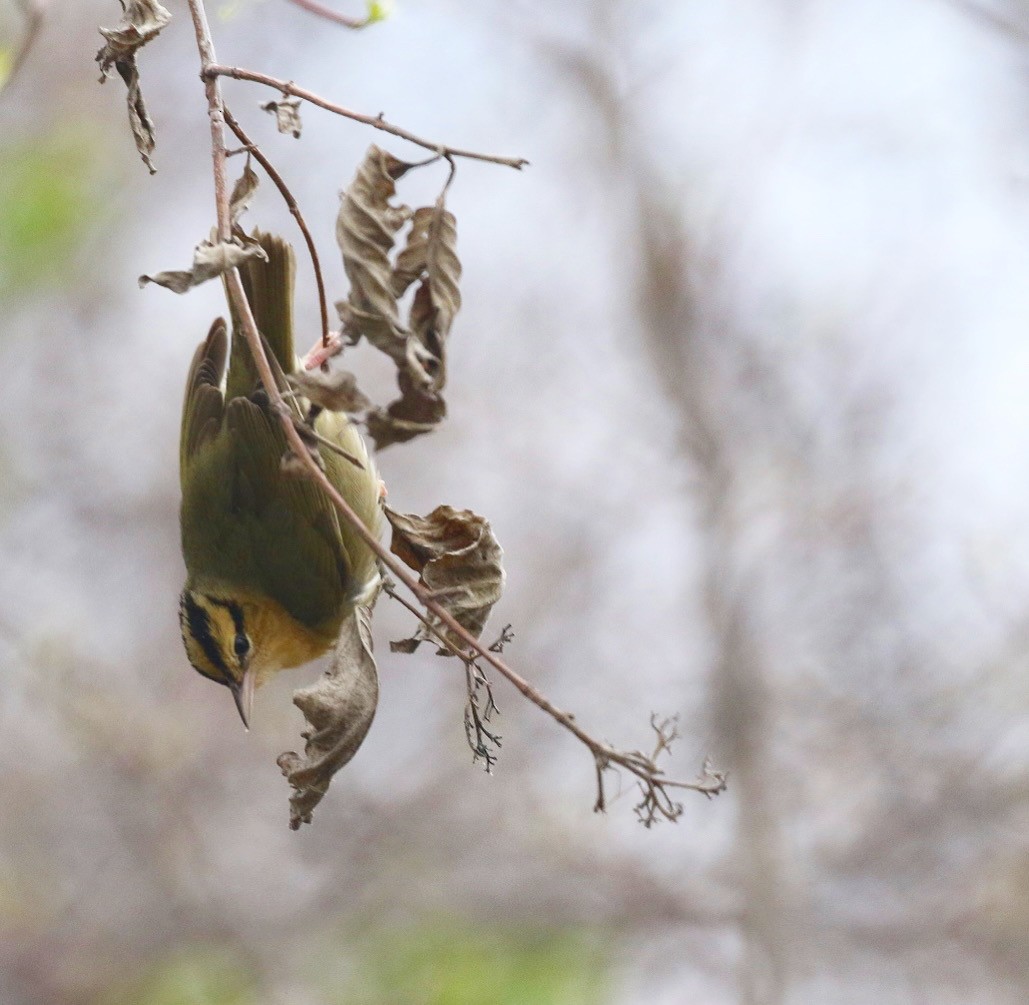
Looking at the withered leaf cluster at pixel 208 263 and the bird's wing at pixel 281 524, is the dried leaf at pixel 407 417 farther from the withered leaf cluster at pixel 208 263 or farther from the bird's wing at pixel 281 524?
the bird's wing at pixel 281 524

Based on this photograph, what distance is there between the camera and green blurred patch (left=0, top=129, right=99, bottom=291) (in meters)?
4.79

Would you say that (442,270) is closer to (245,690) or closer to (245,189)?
(245,189)

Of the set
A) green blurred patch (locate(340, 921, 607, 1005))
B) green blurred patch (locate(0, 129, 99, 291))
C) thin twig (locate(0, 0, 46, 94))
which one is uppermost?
thin twig (locate(0, 0, 46, 94))

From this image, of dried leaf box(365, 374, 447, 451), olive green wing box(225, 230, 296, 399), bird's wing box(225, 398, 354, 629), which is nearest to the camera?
dried leaf box(365, 374, 447, 451)

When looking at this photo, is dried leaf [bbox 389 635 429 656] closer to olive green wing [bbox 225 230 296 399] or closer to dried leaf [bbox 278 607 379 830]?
dried leaf [bbox 278 607 379 830]

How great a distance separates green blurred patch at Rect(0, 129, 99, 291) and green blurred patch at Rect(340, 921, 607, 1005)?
3281mm

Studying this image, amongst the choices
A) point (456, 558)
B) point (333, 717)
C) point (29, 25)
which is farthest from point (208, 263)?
point (29, 25)

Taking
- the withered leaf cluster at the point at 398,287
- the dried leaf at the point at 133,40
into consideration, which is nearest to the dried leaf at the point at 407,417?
the withered leaf cluster at the point at 398,287

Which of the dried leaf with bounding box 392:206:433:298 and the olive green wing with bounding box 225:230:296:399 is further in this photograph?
the olive green wing with bounding box 225:230:296:399

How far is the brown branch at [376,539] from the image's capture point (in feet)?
4.63

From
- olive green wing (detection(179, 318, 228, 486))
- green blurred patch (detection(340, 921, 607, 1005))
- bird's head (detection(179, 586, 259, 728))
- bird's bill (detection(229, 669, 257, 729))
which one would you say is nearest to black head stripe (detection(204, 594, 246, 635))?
bird's head (detection(179, 586, 259, 728))

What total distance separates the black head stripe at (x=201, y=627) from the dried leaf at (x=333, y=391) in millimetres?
1727

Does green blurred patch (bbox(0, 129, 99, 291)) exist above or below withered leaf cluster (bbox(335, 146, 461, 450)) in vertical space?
below

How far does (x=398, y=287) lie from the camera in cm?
163
